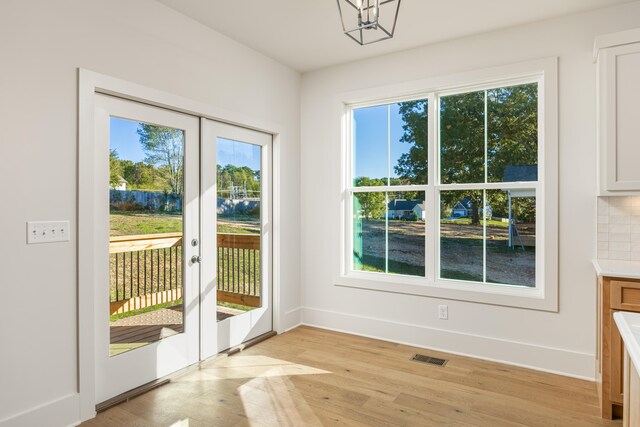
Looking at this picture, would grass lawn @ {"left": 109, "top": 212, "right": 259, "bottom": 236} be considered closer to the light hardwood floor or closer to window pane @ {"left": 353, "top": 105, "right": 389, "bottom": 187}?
the light hardwood floor

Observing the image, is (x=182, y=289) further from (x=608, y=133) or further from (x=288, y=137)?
(x=608, y=133)

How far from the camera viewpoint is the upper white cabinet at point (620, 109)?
2.59 m

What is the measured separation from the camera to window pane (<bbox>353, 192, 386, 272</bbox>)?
161 inches

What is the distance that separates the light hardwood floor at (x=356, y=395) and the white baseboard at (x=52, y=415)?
0.37 ft

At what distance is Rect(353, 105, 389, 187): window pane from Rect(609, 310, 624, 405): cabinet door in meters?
2.26

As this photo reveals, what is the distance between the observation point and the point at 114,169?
2703mm

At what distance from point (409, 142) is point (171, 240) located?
2388 mm

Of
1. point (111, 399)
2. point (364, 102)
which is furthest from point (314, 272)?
point (111, 399)

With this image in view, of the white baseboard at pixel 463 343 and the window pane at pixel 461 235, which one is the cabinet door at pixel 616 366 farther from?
the window pane at pixel 461 235

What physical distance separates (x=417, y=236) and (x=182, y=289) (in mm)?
2219

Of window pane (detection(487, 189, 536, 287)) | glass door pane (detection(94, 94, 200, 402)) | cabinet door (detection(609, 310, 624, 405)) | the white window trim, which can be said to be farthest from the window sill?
glass door pane (detection(94, 94, 200, 402))

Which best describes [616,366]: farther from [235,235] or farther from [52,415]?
[52,415]

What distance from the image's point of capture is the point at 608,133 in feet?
8.73

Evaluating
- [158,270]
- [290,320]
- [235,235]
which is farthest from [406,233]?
[158,270]
